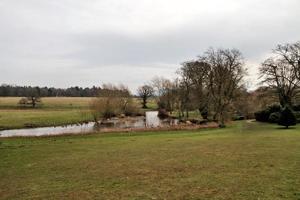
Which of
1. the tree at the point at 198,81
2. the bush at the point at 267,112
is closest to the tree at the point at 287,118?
the bush at the point at 267,112

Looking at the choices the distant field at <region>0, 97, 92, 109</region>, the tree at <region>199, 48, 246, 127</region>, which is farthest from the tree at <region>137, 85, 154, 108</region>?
the tree at <region>199, 48, 246, 127</region>

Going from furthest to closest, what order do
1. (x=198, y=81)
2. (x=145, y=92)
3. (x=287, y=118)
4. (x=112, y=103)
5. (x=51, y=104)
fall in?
(x=145, y=92)
(x=51, y=104)
(x=112, y=103)
(x=198, y=81)
(x=287, y=118)

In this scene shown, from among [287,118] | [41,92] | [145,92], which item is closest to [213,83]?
[287,118]

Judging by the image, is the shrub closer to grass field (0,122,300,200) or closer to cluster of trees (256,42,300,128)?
cluster of trees (256,42,300,128)

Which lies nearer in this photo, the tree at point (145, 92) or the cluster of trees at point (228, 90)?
the cluster of trees at point (228, 90)

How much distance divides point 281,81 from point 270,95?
11.1ft

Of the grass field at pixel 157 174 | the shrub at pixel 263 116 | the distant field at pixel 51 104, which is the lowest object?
the grass field at pixel 157 174

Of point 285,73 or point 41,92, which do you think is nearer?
point 285,73

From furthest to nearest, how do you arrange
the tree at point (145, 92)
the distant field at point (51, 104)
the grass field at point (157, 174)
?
1. the tree at point (145, 92)
2. the distant field at point (51, 104)
3. the grass field at point (157, 174)

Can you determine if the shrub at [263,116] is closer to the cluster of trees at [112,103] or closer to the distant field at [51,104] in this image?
the cluster of trees at [112,103]

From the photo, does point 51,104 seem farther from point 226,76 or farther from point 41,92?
point 226,76

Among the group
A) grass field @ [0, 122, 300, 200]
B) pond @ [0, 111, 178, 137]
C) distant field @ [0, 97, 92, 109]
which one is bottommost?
pond @ [0, 111, 178, 137]

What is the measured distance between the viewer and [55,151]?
68.7 ft

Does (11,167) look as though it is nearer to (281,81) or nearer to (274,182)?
(274,182)
